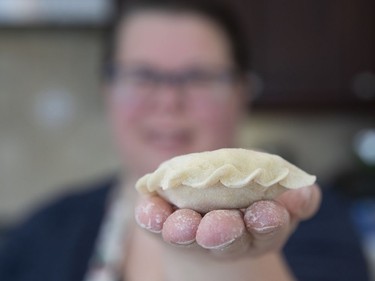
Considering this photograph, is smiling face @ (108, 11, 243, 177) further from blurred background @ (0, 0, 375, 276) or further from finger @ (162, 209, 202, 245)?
blurred background @ (0, 0, 375, 276)

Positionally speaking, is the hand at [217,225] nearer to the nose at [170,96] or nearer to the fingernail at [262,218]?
the fingernail at [262,218]

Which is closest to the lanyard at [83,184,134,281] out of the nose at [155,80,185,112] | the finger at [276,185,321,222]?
the nose at [155,80,185,112]

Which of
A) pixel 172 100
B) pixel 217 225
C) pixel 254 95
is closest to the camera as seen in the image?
pixel 217 225

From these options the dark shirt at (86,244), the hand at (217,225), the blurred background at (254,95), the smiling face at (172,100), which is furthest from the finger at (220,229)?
the blurred background at (254,95)

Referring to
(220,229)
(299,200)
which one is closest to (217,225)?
(220,229)

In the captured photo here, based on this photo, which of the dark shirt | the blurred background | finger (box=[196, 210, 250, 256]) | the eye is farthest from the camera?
the blurred background

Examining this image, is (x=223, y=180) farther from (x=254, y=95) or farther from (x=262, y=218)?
(x=254, y=95)

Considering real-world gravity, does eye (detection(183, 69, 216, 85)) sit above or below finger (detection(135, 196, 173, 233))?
below
